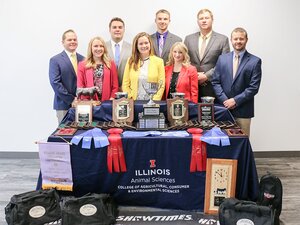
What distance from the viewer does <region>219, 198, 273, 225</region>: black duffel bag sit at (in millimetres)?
2607

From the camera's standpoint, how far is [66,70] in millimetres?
3836

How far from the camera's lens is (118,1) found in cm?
421

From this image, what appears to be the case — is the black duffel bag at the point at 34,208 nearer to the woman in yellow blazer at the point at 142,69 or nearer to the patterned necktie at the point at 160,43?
the woman in yellow blazer at the point at 142,69

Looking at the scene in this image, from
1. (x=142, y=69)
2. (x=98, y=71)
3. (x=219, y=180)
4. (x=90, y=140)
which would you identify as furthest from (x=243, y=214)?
(x=98, y=71)

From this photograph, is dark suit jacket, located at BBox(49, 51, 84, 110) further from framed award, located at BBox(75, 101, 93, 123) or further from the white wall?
framed award, located at BBox(75, 101, 93, 123)

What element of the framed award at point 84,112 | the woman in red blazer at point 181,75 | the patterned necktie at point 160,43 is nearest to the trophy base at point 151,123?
the framed award at point 84,112

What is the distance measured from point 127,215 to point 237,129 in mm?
1094

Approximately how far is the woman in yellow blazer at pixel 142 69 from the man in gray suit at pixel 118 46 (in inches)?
9.7

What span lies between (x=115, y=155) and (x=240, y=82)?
1448 mm

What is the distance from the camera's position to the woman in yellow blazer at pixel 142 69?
3541mm

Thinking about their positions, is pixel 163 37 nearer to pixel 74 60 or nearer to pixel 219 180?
pixel 74 60

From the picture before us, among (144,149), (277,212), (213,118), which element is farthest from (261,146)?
(144,149)

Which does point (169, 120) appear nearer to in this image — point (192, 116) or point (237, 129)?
point (192, 116)

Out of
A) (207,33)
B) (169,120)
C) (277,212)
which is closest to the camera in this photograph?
(277,212)
